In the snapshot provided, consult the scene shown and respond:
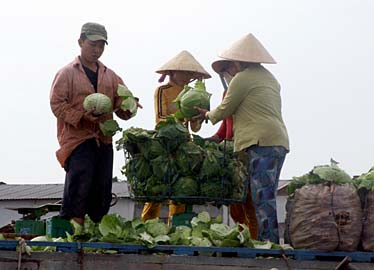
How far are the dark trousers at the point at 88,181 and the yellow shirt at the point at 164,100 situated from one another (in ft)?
3.57

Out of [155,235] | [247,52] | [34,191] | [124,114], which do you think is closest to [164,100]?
[124,114]

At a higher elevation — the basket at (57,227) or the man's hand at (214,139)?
the man's hand at (214,139)

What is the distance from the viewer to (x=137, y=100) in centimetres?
624

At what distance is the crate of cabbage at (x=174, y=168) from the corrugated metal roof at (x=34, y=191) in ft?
58.8

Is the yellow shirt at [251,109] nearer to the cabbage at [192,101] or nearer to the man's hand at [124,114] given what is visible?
the cabbage at [192,101]

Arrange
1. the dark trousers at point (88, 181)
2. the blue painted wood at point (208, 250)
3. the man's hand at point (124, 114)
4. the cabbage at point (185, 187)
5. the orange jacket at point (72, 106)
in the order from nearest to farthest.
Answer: the blue painted wood at point (208, 250), the cabbage at point (185, 187), the dark trousers at point (88, 181), the orange jacket at point (72, 106), the man's hand at point (124, 114)

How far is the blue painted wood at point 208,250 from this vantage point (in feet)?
14.4

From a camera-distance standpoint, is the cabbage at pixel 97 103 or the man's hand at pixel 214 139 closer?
the cabbage at pixel 97 103

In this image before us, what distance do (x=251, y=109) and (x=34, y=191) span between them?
76.6ft

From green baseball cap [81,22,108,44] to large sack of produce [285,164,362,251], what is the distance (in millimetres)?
2319

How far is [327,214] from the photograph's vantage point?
4520mm

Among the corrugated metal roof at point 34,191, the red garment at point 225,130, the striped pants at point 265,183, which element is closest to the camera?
the striped pants at point 265,183

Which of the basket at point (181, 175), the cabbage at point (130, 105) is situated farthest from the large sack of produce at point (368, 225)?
the cabbage at point (130, 105)


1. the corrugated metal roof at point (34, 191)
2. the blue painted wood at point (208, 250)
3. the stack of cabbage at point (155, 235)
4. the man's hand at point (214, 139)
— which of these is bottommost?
the corrugated metal roof at point (34, 191)
